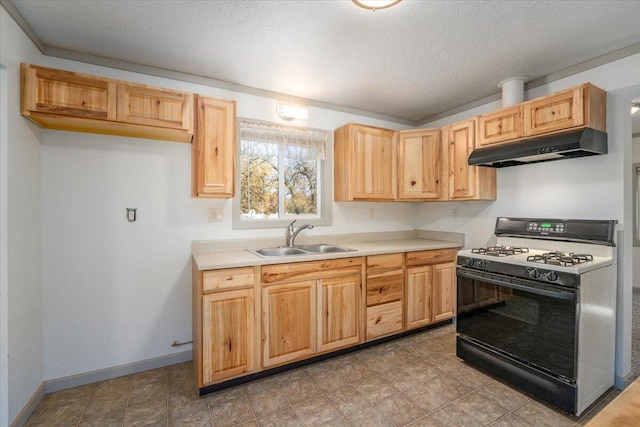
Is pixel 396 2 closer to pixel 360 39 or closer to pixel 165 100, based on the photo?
pixel 360 39

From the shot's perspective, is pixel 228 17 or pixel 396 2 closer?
pixel 396 2

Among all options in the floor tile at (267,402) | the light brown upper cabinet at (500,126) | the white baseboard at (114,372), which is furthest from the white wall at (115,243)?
the light brown upper cabinet at (500,126)

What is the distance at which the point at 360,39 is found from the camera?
6.57 feet

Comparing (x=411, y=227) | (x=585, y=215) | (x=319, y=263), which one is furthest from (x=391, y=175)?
(x=585, y=215)

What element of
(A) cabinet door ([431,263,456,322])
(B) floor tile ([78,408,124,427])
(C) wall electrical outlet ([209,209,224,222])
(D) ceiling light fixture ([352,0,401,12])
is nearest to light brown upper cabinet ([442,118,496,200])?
(A) cabinet door ([431,263,456,322])

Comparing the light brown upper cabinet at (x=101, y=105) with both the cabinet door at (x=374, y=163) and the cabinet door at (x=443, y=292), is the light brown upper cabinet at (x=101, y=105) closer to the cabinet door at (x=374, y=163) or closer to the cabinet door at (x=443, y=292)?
the cabinet door at (x=374, y=163)

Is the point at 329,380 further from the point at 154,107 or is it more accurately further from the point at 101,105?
the point at 101,105

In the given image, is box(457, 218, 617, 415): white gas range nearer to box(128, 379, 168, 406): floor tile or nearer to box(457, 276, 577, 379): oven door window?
box(457, 276, 577, 379): oven door window

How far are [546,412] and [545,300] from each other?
69 centimetres

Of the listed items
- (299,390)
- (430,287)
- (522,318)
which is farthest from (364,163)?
(299,390)

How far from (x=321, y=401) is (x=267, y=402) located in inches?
14.3

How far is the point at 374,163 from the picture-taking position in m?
3.10

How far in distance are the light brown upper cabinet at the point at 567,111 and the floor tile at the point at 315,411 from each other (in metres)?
2.56

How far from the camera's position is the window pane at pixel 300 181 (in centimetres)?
309
